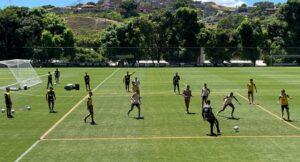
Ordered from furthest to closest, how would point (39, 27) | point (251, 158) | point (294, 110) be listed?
point (39, 27), point (294, 110), point (251, 158)

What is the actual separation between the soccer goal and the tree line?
171 ft

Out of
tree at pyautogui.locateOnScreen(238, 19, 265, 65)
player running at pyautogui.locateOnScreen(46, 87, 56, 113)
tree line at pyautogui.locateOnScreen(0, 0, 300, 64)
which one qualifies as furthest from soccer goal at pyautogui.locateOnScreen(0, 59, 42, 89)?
tree at pyautogui.locateOnScreen(238, 19, 265, 65)

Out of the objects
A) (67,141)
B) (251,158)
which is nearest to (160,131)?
(67,141)

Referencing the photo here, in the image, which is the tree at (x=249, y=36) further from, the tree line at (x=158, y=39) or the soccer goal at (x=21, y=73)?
the soccer goal at (x=21, y=73)

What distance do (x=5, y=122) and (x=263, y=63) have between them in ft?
291

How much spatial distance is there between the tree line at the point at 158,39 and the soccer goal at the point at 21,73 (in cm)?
5209

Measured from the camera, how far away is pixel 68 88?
1916 inches

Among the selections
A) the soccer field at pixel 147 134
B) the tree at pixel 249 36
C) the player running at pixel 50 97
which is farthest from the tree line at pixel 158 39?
the player running at pixel 50 97

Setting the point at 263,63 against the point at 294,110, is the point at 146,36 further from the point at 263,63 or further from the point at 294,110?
the point at 294,110

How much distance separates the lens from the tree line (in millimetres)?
110750

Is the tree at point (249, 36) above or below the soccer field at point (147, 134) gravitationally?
above

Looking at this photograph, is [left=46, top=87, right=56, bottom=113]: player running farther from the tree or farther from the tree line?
the tree

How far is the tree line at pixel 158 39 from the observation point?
111 meters

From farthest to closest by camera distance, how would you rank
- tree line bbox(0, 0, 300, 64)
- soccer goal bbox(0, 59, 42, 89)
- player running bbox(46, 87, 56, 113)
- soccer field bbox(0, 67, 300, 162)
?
tree line bbox(0, 0, 300, 64) < soccer goal bbox(0, 59, 42, 89) < player running bbox(46, 87, 56, 113) < soccer field bbox(0, 67, 300, 162)
